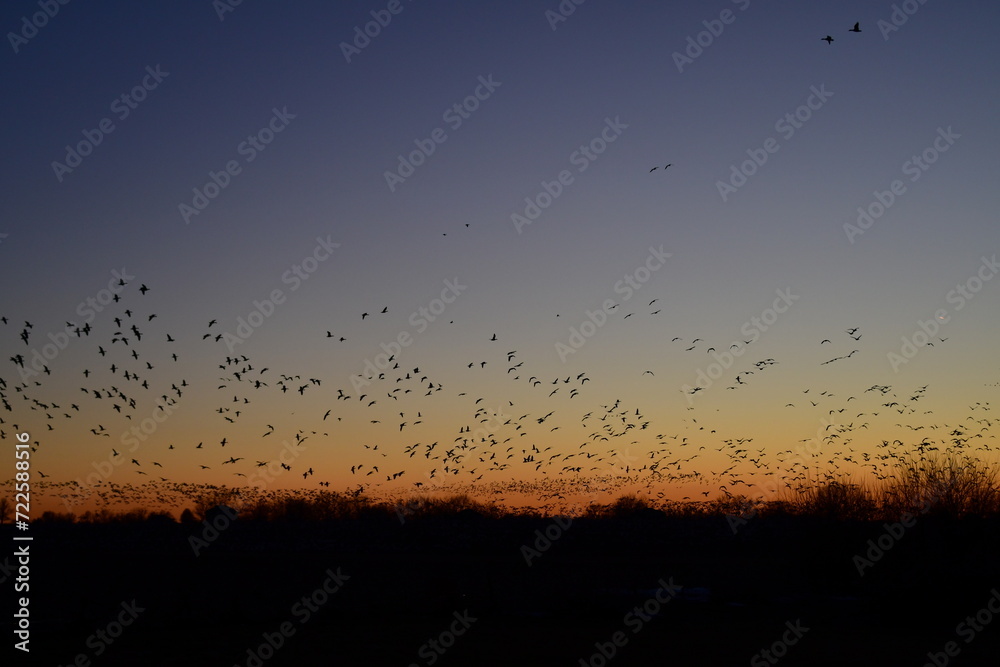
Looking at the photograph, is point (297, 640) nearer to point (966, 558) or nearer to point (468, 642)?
point (468, 642)

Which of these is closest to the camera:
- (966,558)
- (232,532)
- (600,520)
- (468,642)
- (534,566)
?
(468,642)

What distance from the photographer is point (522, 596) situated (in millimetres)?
24391

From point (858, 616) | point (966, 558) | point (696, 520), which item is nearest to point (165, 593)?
point (858, 616)

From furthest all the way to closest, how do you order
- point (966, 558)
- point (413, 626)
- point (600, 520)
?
point (600, 520) < point (966, 558) < point (413, 626)

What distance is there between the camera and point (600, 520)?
171 feet

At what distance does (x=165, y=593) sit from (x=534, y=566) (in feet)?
45.7

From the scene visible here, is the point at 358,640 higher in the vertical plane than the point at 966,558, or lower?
higher

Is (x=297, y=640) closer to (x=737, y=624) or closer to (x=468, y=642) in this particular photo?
(x=468, y=642)

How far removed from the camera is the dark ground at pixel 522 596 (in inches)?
623

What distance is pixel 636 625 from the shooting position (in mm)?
18562

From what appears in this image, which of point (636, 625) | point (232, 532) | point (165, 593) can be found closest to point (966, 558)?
point (636, 625)

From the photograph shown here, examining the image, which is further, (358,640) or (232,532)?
(232,532)

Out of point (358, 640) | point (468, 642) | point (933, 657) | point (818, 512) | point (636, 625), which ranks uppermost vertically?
point (358, 640)

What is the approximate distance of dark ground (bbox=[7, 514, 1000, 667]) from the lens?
15.8m
